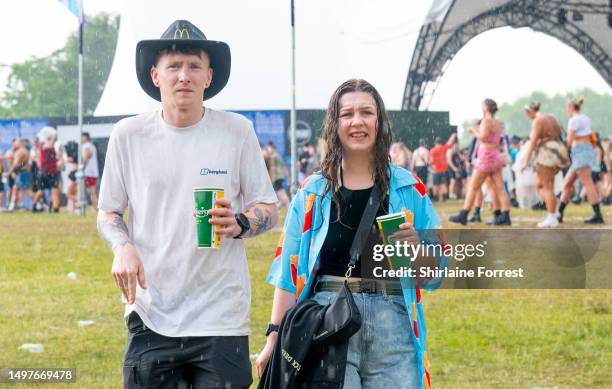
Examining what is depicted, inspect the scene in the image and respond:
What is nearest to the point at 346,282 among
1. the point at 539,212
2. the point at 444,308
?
the point at 444,308

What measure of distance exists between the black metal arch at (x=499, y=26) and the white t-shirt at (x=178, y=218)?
21036 millimetres

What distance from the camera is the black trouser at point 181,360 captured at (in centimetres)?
320

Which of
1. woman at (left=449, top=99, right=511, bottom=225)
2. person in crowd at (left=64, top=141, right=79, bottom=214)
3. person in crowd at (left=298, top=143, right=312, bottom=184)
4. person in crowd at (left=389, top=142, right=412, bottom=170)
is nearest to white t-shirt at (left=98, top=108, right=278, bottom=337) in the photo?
woman at (left=449, top=99, right=511, bottom=225)

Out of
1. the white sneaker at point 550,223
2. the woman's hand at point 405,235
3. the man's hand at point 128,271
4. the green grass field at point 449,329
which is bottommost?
the green grass field at point 449,329

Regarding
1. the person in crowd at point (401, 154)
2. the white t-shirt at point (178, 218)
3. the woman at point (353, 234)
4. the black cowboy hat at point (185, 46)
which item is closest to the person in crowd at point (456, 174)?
the person in crowd at point (401, 154)

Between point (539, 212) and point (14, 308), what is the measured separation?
12.4m

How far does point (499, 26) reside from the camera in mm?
27016

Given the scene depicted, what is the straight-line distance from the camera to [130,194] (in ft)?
10.8

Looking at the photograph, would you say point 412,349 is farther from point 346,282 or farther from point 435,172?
point 435,172

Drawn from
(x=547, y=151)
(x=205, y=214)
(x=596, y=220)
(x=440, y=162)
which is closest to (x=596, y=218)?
(x=596, y=220)

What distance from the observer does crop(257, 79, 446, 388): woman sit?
310 centimetres

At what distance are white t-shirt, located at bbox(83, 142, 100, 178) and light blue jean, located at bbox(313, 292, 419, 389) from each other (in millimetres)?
18527

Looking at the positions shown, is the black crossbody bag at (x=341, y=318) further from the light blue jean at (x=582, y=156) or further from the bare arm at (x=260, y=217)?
the light blue jean at (x=582, y=156)

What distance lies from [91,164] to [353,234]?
61.9 feet
